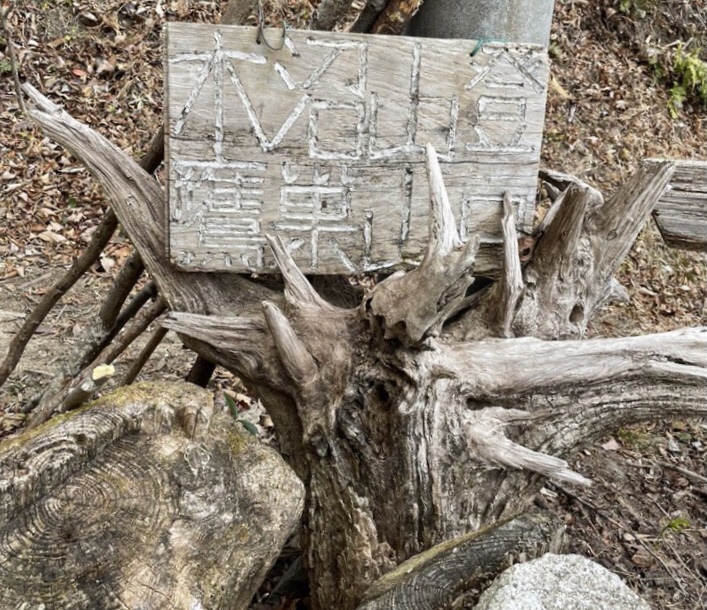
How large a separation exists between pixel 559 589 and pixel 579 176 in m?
4.79

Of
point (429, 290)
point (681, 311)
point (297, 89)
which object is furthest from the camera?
point (681, 311)

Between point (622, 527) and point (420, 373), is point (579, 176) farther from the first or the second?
point (420, 373)

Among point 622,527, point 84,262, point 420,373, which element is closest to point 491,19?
point 420,373

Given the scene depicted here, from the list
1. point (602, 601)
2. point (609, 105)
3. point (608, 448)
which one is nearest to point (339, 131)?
point (602, 601)

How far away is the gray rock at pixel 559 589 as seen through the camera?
5.27 ft

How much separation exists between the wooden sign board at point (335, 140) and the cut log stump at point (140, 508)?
76 centimetres

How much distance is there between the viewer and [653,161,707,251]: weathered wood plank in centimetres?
288

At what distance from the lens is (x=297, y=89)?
2.53m


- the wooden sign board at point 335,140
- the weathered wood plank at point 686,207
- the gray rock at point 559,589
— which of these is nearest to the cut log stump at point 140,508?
the gray rock at point 559,589

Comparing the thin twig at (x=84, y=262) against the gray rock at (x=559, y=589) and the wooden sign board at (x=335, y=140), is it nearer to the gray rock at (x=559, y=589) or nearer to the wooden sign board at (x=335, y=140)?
the wooden sign board at (x=335, y=140)

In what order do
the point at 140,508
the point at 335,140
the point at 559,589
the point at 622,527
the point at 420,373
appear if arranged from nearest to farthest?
the point at 559,589 → the point at 140,508 → the point at 420,373 → the point at 335,140 → the point at 622,527

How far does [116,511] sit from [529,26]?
2178mm

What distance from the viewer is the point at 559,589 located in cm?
163

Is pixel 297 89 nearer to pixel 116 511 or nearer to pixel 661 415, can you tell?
pixel 116 511
